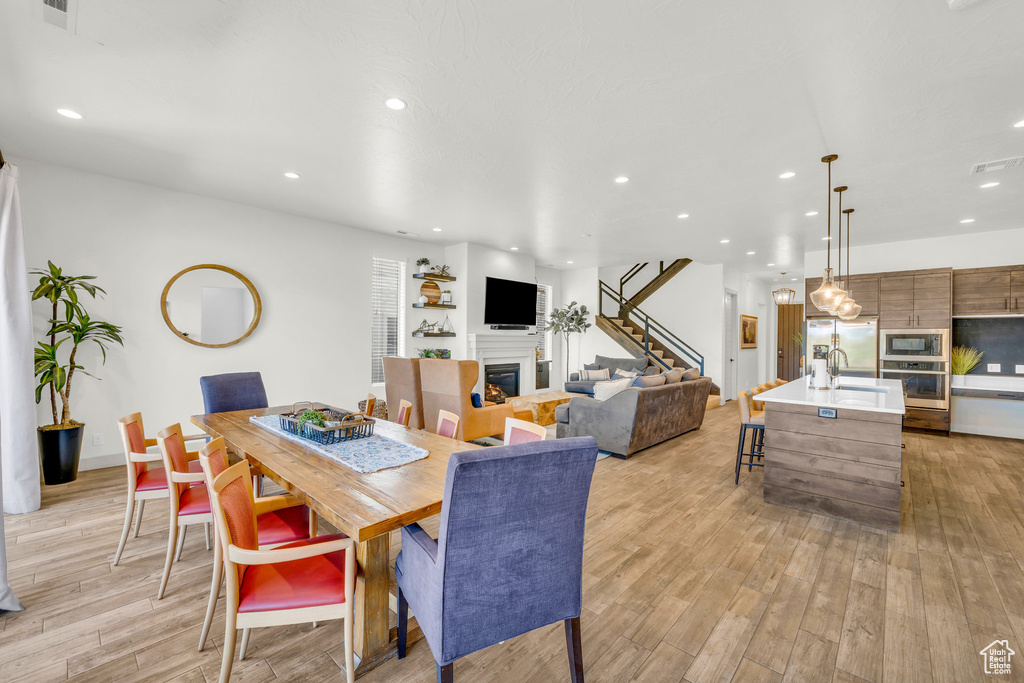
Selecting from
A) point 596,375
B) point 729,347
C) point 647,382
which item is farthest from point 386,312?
point 729,347

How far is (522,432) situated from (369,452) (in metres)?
0.79

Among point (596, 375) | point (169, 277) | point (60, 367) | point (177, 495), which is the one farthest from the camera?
point (596, 375)

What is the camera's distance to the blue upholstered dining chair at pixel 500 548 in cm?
126

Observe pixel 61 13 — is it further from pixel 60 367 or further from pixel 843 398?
pixel 843 398

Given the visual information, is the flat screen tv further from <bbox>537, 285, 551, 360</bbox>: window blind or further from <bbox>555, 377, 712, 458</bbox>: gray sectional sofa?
<bbox>555, 377, 712, 458</bbox>: gray sectional sofa

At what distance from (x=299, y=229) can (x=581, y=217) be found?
3.54 meters

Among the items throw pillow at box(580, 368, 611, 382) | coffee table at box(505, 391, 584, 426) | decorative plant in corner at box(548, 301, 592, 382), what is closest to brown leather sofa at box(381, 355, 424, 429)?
coffee table at box(505, 391, 584, 426)

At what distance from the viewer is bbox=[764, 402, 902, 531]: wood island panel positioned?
297cm

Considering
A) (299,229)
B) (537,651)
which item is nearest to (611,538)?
(537,651)

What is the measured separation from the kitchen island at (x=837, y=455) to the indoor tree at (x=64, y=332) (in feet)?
18.9

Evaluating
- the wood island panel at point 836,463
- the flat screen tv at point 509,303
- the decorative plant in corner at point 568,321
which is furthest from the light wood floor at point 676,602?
the decorative plant in corner at point 568,321

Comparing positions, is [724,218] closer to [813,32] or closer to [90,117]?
[813,32]

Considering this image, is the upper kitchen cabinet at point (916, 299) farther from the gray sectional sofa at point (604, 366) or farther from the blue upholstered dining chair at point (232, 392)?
the blue upholstered dining chair at point (232, 392)

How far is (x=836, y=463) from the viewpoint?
3.17m
